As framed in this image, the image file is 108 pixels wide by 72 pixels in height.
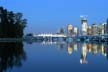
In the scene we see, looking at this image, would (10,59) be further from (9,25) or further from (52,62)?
(9,25)

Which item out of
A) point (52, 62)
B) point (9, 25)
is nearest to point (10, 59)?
point (52, 62)

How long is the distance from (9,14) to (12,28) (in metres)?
8.45

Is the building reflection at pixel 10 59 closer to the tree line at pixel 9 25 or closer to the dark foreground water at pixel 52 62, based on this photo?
the dark foreground water at pixel 52 62

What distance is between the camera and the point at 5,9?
125 meters

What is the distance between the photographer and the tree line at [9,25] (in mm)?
118419

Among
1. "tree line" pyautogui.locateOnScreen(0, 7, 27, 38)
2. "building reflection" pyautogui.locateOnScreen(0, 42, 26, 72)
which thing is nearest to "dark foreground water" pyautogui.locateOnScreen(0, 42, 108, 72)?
"building reflection" pyautogui.locateOnScreen(0, 42, 26, 72)

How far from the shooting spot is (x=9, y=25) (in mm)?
Answer: 120812

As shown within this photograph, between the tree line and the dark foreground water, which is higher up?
the tree line

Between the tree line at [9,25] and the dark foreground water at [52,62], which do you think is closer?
the dark foreground water at [52,62]

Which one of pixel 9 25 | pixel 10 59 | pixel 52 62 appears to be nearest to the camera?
pixel 52 62

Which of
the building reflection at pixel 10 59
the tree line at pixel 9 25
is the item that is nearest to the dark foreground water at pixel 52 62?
the building reflection at pixel 10 59

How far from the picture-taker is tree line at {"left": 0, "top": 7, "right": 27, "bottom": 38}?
389 feet

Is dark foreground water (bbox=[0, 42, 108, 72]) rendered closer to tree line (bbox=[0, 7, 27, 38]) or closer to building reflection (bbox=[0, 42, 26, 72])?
building reflection (bbox=[0, 42, 26, 72])

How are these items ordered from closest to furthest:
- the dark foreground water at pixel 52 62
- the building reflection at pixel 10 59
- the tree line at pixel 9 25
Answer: the dark foreground water at pixel 52 62
the building reflection at pixel 10 59
the tree line at pixel 9 25
